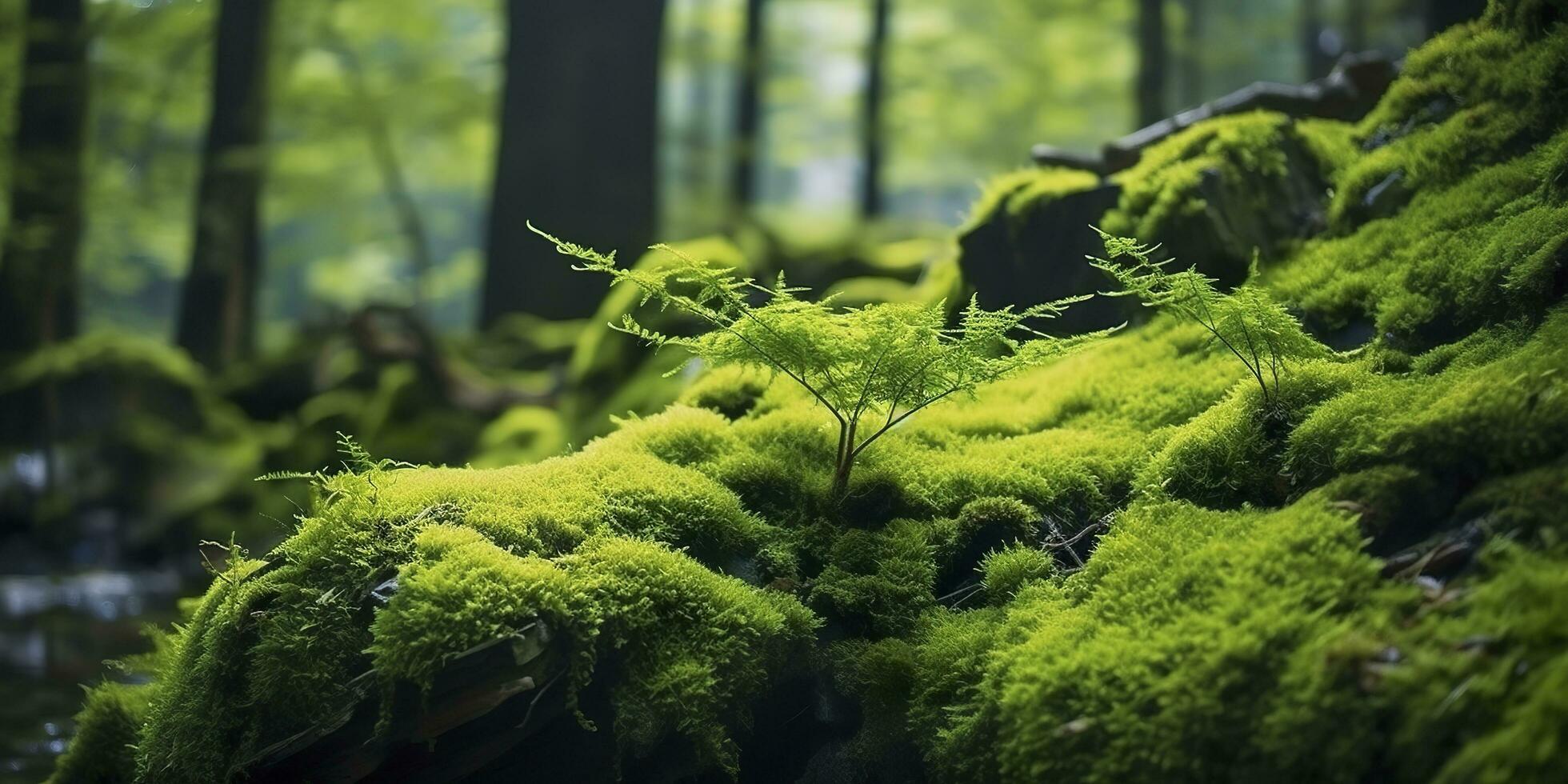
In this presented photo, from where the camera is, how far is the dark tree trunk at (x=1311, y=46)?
677 inches

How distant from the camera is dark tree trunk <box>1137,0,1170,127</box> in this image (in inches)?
504

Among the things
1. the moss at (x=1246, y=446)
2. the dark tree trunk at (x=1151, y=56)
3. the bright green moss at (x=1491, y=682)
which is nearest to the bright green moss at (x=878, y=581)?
the moss at (x=1246, y=446)

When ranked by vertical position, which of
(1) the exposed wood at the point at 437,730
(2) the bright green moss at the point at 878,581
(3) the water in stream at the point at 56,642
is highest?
(2) the bright green moss at the point at 878,581

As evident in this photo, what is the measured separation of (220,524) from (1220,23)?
1989 cm

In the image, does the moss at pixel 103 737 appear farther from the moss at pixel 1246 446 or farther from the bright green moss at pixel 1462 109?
the bright green moss at pixel 1462 109

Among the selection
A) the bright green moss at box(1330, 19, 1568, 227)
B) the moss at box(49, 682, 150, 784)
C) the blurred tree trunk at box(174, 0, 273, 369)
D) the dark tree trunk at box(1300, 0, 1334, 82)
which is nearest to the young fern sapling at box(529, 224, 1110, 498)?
the bright green moss at box(1330, 19, 1568, 227)

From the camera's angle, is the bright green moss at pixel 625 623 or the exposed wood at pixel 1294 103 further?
the exposed wood at pixel 1294 103

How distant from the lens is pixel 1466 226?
4258mm

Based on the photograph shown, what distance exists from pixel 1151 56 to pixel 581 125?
6.72 metres

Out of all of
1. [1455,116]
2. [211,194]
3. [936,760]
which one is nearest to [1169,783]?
[936,760]

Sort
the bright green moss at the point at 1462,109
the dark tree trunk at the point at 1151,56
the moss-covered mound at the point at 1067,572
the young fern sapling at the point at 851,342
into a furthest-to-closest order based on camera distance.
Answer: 1. the dark tree trunk at the point at 1151,56
2. the bright green moss at the point at 1462,109
3. the young fern sapling at the point at 851,342
4. the moss-covered mound at the point at 1067,572

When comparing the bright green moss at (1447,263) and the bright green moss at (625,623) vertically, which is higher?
the bright green moss at (1447,263)

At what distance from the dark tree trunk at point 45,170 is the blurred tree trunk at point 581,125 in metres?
5.98

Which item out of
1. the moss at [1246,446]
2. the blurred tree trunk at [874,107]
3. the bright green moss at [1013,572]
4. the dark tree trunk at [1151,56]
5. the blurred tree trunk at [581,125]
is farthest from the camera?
the blurred tree trunk at [874,107]
